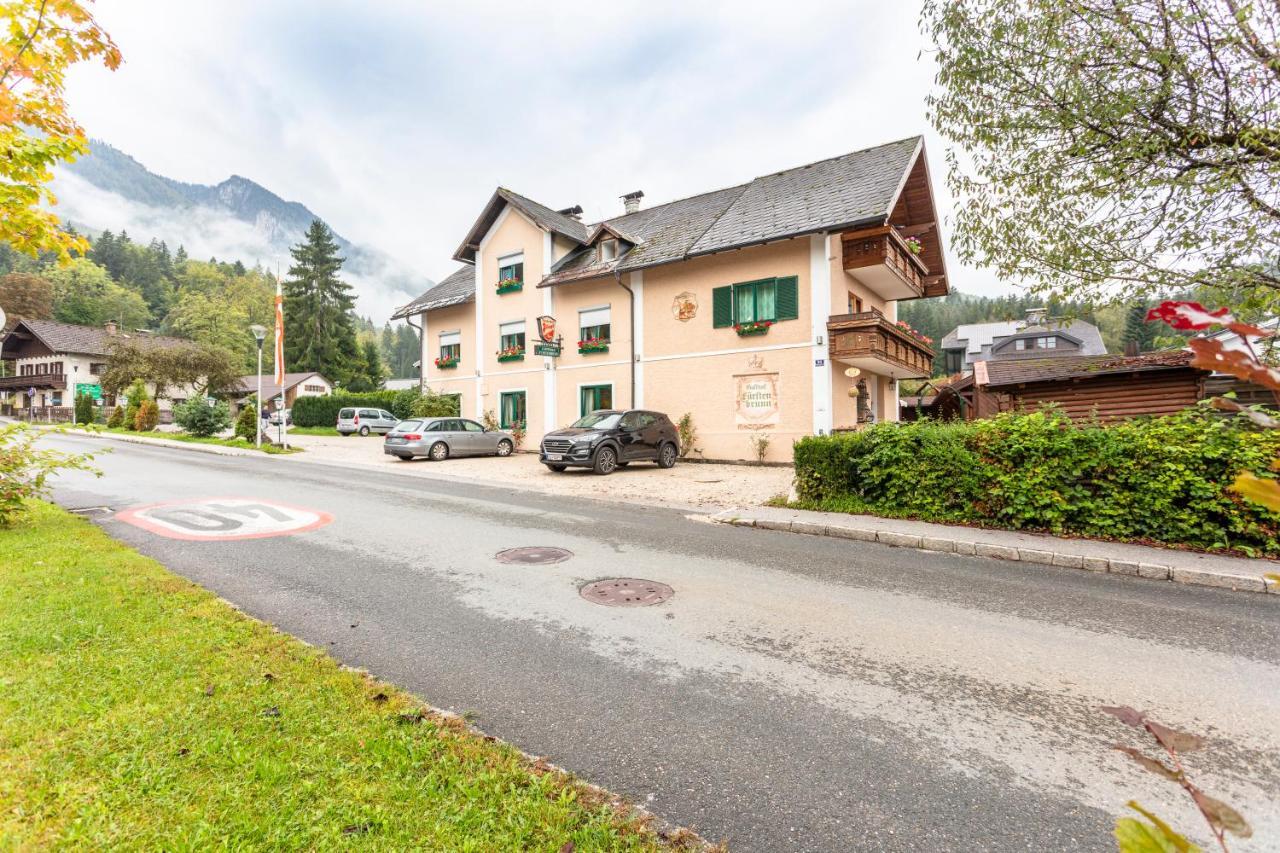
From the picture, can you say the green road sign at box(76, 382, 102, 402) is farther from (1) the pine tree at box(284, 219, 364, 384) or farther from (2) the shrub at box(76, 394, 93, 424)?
(2) the shrub at box(76, 394, 93, 424)

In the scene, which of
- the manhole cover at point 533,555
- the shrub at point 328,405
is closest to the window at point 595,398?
the manhole cover at point 533,555

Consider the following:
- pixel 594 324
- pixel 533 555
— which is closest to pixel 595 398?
pixel 594 324

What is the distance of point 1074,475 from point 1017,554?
1.72 m

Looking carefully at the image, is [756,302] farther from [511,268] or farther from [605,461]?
[511,268]

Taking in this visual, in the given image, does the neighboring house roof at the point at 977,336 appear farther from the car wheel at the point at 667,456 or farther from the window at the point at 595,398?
the car wheel at the point at 667,456

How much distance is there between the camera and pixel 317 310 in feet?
177

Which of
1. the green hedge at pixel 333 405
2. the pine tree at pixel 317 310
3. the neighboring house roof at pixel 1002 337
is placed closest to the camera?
the green hedge at pixel 333 405

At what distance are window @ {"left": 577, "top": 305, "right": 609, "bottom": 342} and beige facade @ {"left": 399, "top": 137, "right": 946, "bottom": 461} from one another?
0.08 meters

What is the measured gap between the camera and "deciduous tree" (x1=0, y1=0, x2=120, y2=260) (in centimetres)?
463

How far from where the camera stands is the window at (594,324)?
21406 millimetres

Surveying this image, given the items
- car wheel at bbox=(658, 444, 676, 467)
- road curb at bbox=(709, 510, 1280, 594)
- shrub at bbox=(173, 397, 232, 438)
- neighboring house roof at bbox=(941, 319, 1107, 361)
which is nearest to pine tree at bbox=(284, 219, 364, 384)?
shrub at bbox=(173, 397, 232, 438)

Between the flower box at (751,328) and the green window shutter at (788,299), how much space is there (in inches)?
18.1

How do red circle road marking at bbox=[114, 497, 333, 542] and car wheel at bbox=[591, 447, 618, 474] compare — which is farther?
car wheel at bbox=[591, 447, 618, 474]

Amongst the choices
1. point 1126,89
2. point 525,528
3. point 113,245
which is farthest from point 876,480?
point 113,245
